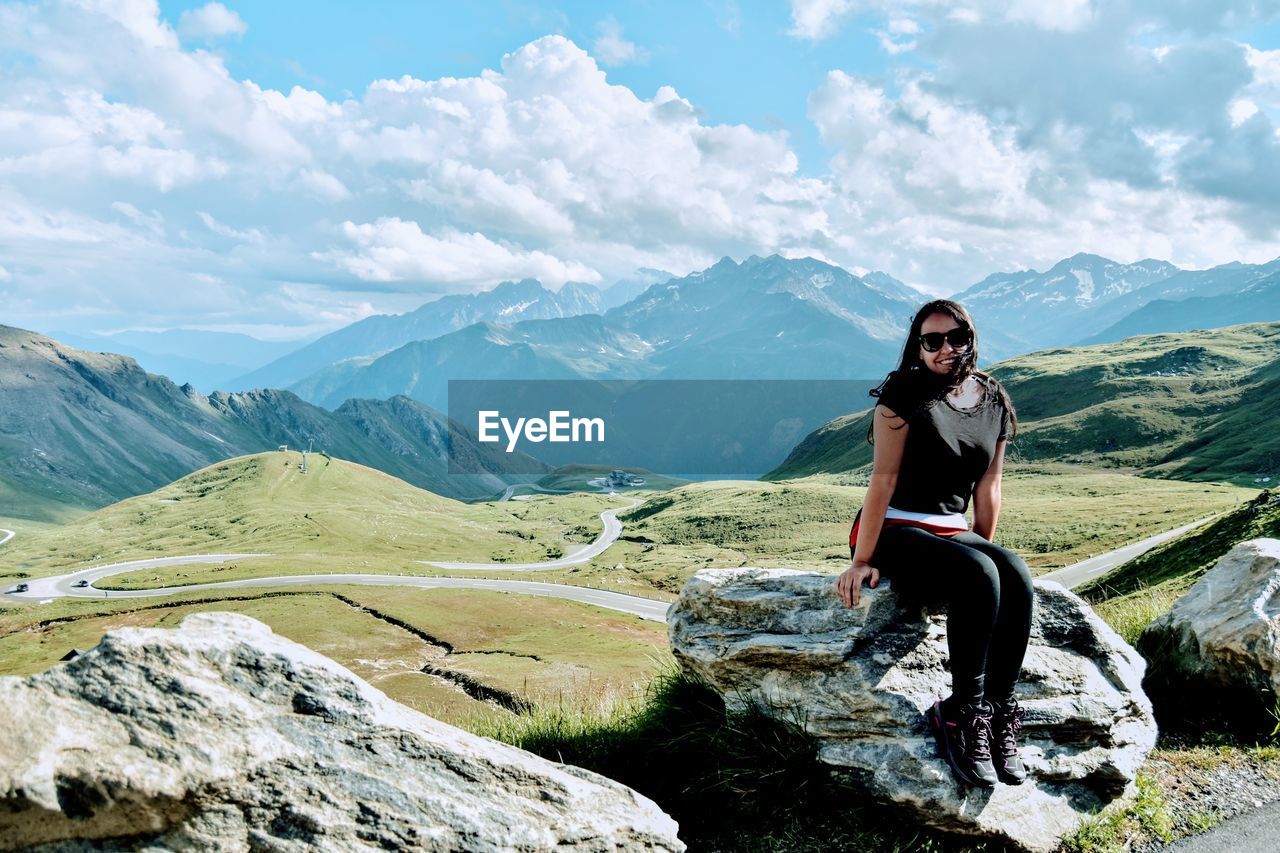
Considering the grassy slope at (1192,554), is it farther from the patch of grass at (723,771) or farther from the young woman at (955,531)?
the patch of grass at (723,771)

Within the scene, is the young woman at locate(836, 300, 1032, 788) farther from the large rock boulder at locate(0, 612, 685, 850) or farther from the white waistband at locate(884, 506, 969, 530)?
the large rock boulder at locate(0, 612, 685, 850)

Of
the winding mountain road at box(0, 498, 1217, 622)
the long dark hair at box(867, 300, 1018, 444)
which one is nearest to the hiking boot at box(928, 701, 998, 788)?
the long dark hair at box(867, 300, 1018, 444)

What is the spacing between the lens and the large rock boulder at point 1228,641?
9531 millimetres

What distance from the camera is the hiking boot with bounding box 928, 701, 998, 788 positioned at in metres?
6.84

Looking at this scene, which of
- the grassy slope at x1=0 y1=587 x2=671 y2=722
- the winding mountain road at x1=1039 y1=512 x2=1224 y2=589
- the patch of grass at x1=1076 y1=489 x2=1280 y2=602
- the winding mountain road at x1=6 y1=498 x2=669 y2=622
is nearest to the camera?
the patch of grass at x1=1076 y1=489 x2=1280 y2=602

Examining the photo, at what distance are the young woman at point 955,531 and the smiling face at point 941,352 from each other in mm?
12

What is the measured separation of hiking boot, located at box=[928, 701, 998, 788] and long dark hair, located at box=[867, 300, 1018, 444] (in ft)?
9.38

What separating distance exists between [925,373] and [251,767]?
7.14 meters

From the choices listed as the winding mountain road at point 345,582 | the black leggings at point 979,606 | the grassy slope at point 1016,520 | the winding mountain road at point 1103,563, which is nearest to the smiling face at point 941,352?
the black leggings at point 979,606

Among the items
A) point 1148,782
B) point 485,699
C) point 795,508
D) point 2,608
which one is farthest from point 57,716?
point 795,508

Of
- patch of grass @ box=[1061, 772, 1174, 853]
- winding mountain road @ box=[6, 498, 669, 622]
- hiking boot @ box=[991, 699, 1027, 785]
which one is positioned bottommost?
winding mountain road @ box=[6, 498, 669, 622]

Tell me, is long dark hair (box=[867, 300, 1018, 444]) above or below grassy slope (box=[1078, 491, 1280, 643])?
above

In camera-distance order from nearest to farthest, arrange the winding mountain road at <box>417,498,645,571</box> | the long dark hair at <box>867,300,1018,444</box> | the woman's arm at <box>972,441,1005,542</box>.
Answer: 1. the long dark hair at <box>867,300,1018,444</box>
2. the woman's arm at <box>972,441,1005,542</box>
3. the winding mountain road at <box>417,498,645,571</box>

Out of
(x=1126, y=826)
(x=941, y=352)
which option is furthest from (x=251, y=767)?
(x=1126, y=826)
